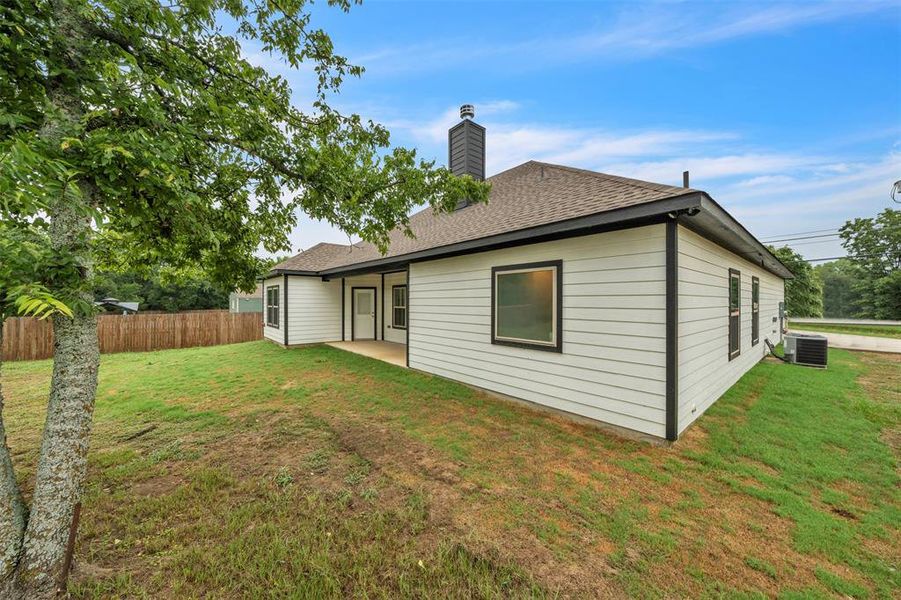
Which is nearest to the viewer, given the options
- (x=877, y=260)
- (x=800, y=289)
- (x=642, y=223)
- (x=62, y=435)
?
(x=62, y=435)

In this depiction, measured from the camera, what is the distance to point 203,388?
617cm

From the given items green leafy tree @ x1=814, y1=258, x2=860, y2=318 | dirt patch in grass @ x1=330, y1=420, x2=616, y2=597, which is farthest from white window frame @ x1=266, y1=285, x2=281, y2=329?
green leafy tree @ x1=814, y1=258, x2=860, y2=318

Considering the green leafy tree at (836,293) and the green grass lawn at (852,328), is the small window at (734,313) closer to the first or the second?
the green grass lawn at (852,328)

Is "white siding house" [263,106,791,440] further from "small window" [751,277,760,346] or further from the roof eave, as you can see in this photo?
the roof eave

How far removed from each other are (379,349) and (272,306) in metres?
5.00

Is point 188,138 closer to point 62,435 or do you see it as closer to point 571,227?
point 62,435

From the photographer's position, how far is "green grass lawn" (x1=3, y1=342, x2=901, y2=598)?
198 cm

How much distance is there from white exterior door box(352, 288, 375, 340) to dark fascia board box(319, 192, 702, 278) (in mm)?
5575

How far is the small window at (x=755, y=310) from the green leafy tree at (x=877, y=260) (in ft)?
88.3

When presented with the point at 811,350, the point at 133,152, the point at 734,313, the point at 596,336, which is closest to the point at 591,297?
the point at 596,336

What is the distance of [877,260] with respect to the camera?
1012 inches

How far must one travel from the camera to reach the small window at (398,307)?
11453 mm

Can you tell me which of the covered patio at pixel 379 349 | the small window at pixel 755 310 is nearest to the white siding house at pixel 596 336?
the covered patio at pixel 379 349

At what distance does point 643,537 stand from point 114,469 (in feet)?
15.1
